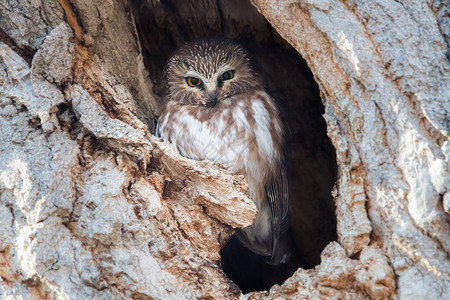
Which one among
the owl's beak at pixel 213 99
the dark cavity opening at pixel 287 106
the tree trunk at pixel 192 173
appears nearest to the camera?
the tree trunk at pixel 192 173

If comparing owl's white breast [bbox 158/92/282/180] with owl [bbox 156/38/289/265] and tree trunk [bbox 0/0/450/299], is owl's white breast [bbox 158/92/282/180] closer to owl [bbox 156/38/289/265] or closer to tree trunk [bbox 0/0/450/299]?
owl [bbox 156/38/289/265]

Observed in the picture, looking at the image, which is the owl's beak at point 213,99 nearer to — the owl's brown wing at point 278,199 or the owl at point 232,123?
the owl at point 232,123

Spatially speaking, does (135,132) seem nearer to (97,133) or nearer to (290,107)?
(97,133)

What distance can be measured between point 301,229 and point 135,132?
2.37 meters

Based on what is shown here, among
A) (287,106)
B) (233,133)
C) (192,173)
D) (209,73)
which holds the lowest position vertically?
(192,173)

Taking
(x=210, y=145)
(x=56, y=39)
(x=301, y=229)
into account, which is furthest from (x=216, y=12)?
(x=301, y=229)

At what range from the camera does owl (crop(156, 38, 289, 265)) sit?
3.20 meters

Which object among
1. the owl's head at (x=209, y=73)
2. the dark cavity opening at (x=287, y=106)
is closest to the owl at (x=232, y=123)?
the owl's head at (x=209, y=73)

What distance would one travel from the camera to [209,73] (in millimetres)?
3396

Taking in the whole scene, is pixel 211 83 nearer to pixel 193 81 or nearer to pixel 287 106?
pixel 193 81

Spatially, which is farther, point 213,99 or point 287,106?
point 287,106

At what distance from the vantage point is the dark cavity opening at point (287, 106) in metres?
3.89

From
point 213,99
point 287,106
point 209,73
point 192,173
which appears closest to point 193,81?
point 209,73

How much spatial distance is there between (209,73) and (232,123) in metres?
0.45
